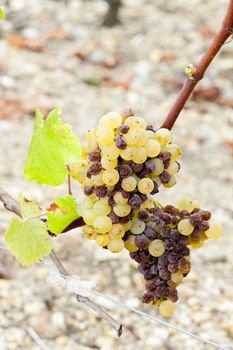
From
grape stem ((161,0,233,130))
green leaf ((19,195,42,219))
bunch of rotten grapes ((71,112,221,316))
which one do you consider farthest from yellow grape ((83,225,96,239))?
grape stem ((161,0,233,130))

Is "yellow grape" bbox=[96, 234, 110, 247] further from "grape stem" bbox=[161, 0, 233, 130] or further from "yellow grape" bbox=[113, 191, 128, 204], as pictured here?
"grape stem" bbox=[161, 0, 233, 130]

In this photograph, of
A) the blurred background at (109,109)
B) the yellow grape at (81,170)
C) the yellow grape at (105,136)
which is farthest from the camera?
the blurred background at (109,109)

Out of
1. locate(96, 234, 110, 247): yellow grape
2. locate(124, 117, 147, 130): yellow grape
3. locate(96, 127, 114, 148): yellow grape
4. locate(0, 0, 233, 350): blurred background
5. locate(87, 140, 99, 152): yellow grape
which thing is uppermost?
locate(124, 117, 147, 130): yellow grape

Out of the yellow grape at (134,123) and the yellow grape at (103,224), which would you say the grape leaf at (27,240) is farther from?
the yellow grape at (134,123)

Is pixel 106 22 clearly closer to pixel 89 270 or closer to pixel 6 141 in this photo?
pixel 6 141

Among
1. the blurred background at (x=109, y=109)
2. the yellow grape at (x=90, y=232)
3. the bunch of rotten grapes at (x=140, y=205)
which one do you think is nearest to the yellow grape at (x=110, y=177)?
the bunch of rotten grapes at (x=140, y=205)

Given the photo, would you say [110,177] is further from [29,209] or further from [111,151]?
[29,209]
